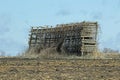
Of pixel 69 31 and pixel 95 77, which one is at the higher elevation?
pixel 69 31

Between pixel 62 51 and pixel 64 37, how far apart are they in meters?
2.54

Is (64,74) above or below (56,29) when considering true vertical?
below

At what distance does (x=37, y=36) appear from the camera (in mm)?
66688

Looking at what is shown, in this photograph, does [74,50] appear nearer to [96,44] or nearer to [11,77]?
[96,44]

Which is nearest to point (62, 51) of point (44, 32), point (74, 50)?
point (74, 50)

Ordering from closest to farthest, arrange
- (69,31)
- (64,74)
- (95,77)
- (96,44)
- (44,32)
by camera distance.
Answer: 1. (95,77)
2. (64,74)
3. (96,44)
4. (69,31)
5. (44,32)

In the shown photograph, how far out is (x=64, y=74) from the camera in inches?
968

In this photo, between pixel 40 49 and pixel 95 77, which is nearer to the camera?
pixel 95 77

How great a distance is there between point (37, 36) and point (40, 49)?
353 cm

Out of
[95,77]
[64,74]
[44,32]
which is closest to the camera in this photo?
[95,77]

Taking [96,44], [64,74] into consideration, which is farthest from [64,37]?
[64,74]

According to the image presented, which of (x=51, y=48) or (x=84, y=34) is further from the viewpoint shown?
(x=51, y=48)

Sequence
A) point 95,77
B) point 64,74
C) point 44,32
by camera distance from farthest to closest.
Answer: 1. point 44,32
2. point 64,74
3. point 95,77

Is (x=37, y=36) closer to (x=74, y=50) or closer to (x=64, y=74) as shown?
(x=74, y=50)
